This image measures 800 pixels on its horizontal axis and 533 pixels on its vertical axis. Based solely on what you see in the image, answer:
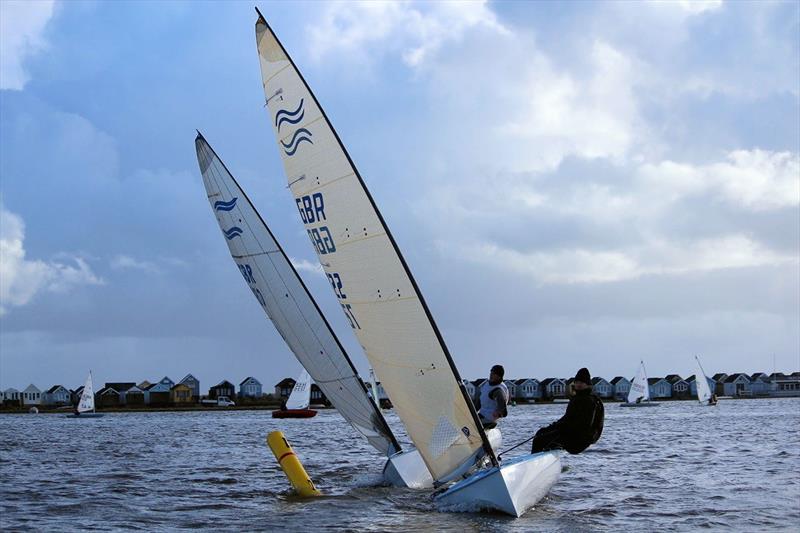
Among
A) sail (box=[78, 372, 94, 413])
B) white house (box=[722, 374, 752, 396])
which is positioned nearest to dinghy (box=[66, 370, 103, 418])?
sail (box=[78, 372, 94, 413])

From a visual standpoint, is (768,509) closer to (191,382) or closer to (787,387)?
(191,382)

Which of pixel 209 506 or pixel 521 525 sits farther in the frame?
pixel 209 506

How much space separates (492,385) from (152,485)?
8518 mm

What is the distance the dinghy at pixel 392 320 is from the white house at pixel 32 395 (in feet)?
470

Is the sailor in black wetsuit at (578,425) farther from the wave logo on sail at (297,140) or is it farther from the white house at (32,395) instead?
the white house at (32,395)

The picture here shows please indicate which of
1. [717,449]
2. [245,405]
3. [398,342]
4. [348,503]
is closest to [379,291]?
[398,342]

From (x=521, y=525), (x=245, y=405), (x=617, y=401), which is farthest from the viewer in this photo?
(x=617, y=401)

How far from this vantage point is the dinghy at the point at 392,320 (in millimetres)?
14086

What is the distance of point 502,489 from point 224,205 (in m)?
10.7

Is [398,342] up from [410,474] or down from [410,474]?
up

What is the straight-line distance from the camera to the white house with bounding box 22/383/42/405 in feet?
477

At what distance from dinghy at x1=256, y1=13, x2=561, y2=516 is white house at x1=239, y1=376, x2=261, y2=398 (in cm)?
14076

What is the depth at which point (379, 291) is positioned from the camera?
48.0 ft

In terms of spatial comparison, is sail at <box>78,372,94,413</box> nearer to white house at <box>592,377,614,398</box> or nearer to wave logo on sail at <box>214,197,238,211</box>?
wave logo on sail at <box>214,197,238,211</box>
